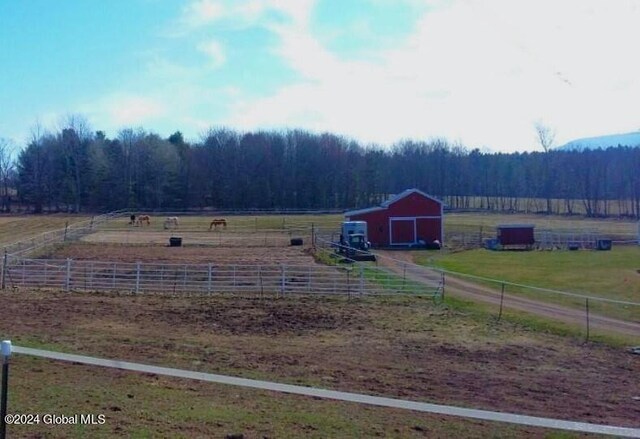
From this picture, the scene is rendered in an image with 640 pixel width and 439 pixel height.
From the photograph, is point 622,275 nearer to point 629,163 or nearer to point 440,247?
point 440,247

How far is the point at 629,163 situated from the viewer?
121 meters

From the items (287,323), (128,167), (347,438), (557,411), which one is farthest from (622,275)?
(128,167)

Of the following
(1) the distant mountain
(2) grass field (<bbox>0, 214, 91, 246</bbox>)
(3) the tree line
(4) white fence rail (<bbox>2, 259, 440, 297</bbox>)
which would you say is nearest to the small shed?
(1) the distant mountain

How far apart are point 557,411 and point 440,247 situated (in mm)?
43187

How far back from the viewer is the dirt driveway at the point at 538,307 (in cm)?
1971

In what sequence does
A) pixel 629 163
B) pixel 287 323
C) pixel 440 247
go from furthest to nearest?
pixel 629 163, pixel 440 247, pixel 287 323

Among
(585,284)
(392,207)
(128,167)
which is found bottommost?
(585,284)

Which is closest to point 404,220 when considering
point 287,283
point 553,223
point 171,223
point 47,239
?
point 171,223

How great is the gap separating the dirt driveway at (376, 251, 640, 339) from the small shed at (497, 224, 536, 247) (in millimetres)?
23013

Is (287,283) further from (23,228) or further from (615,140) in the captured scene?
(23,228)

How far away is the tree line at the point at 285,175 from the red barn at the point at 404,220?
55800 mm

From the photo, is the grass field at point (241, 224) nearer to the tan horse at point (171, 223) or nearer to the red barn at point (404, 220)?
the tan horse at point (171, 223)

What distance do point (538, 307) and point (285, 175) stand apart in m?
90.8

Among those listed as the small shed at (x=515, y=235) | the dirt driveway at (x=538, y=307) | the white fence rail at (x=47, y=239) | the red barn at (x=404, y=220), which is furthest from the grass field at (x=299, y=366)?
the small shed at (x=515, y=235)
